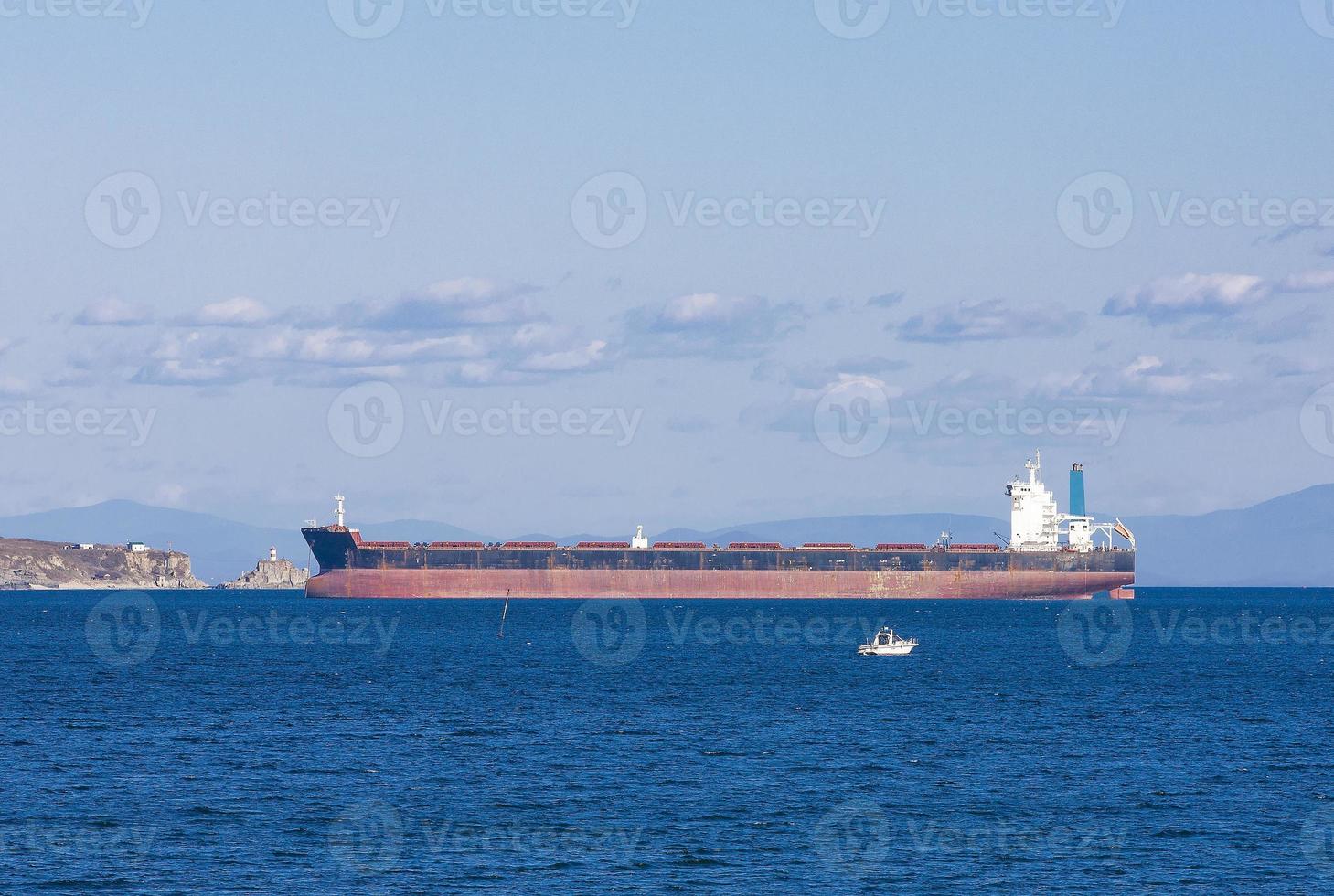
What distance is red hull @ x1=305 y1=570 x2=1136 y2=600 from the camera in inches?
5709

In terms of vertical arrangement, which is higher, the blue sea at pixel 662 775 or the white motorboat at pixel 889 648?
the white motorboat at pixel 889 648

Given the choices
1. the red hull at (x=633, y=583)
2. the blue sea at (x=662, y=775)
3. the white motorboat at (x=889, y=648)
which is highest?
the red hull at (x=633, y=583)

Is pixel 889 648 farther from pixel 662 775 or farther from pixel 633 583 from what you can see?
pixel 633 583

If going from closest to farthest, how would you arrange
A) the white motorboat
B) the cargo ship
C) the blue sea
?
1. the blue sea
2. the white motorboat
3. the cargo ship

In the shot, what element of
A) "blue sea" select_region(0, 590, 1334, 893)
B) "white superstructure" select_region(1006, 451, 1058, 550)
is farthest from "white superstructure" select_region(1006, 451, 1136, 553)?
"blue sea" select_region(0, 590, 1334, 893)

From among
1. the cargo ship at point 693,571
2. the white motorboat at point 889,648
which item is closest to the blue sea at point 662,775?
the white motorboat at point 889,648

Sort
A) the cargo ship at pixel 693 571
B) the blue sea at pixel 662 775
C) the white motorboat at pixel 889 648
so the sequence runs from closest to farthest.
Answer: the blue sea at pixel 662 775
the white motorboat at pixel 889 648
the cargo ship at pixel 693 571

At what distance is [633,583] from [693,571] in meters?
6.02

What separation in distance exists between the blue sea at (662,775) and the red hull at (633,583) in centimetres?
5566

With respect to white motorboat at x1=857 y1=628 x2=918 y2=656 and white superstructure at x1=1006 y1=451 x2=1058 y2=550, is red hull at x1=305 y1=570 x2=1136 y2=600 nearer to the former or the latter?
white superstructure at x1=1006 y1=451 x2=1058 y2=550

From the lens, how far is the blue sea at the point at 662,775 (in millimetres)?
32531

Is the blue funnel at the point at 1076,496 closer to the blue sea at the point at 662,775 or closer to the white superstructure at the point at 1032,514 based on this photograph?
the white superstructure at the point at 1032,514

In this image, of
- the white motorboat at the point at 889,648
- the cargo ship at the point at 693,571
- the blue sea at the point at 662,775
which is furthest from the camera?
the cargo ship at the point at 693,571

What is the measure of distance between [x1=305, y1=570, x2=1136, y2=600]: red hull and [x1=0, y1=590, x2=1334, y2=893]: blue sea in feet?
183
